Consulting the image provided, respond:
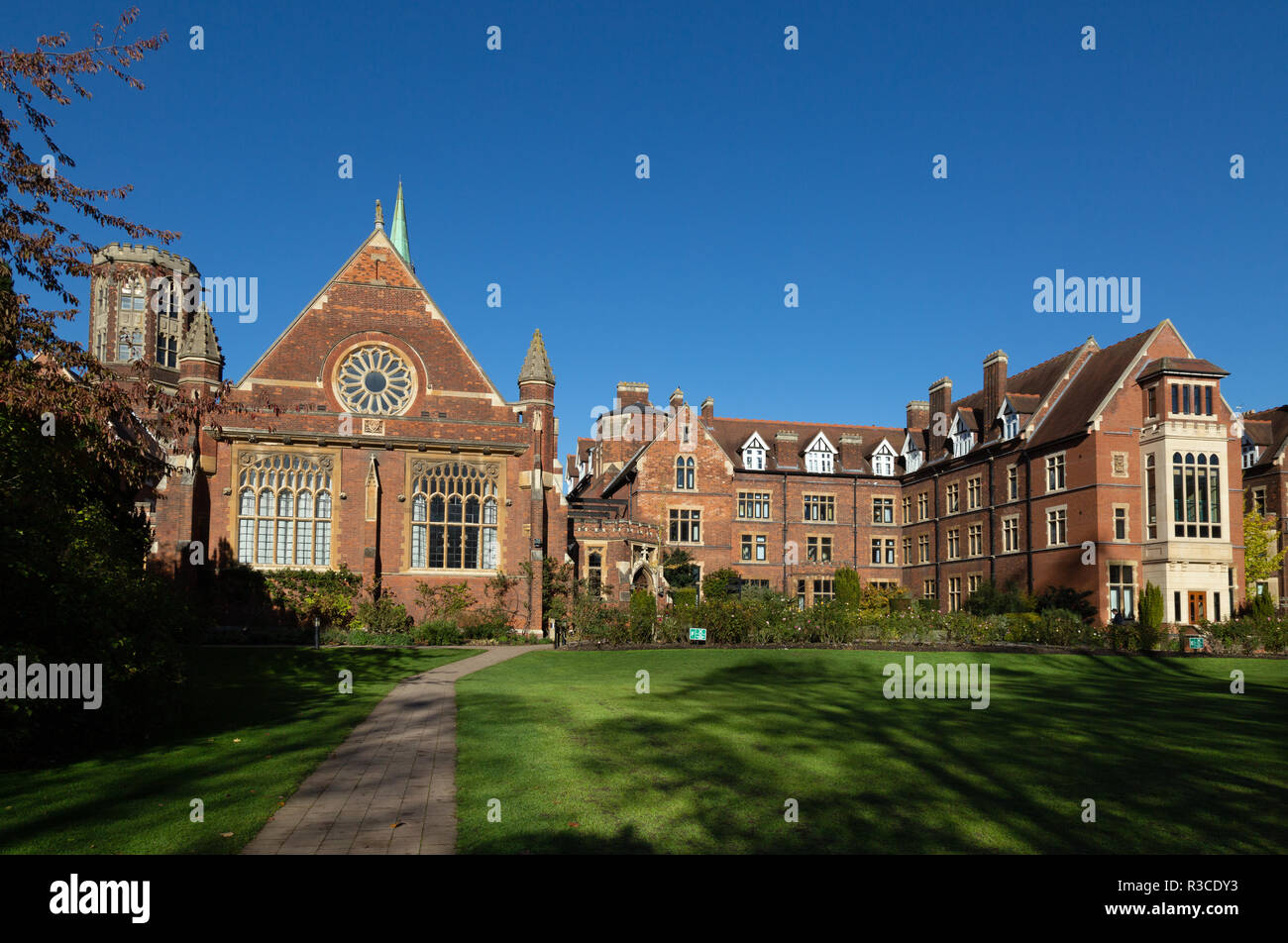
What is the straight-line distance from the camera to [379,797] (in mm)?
8148

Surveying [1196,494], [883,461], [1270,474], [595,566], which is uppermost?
[883,461]

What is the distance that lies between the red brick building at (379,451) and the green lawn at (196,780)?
17.2m

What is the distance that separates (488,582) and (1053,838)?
28.6 m

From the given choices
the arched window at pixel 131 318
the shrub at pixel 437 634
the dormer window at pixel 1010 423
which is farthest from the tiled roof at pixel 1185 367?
the arched window at pixel 131 318

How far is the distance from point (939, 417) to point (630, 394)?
18.7m

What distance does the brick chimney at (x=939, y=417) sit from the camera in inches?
2037

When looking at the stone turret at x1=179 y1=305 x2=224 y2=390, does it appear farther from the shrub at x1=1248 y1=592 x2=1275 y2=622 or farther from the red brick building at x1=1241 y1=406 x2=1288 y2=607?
the red brick building at x1=1241 y1=406 x2=1288 y2=607

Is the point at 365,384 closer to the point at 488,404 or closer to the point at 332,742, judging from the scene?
the point at 488,404

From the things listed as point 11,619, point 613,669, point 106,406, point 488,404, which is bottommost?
point 613,669

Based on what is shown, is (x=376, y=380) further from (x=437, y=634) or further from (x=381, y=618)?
(x=437, y=634)

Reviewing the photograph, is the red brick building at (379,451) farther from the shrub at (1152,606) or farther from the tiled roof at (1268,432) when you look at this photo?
the tiled roof at (1268,432)

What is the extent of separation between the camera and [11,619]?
10.1m

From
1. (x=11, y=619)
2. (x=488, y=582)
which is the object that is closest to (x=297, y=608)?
(x=488, y=582)

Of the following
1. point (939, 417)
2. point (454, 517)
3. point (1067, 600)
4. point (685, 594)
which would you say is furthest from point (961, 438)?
point (454, 517)
